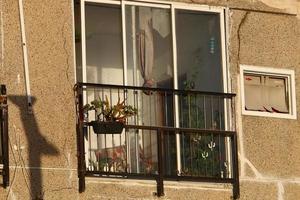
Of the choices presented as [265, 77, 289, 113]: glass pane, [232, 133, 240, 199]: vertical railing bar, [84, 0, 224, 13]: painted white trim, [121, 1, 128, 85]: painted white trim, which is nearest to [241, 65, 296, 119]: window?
[265, 77, 289, 113]: glass pane

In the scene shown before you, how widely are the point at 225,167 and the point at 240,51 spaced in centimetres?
174

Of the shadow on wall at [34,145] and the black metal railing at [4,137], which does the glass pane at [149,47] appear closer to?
the shadow on wall at [34,145]

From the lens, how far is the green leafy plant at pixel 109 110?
54.6 ft

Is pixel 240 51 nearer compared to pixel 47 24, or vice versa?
pixel 47 24

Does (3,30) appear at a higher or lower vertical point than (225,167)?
higher

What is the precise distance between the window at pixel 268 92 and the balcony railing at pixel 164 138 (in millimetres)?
392

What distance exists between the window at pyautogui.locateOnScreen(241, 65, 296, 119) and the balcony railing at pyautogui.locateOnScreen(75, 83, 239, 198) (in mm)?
392

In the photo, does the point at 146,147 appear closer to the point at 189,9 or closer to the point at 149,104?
the point at 149,104

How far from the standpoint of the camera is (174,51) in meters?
17.6

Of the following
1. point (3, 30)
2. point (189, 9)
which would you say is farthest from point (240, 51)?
point (3, 30)

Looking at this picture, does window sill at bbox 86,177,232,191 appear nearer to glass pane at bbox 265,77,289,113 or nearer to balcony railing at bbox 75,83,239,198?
balcony railing at bbox 75,83,239,198

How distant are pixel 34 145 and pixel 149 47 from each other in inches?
97.9

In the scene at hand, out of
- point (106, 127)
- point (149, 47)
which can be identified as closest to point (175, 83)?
point (149, 47)

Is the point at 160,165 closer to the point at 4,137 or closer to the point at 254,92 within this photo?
the point at 254,92
